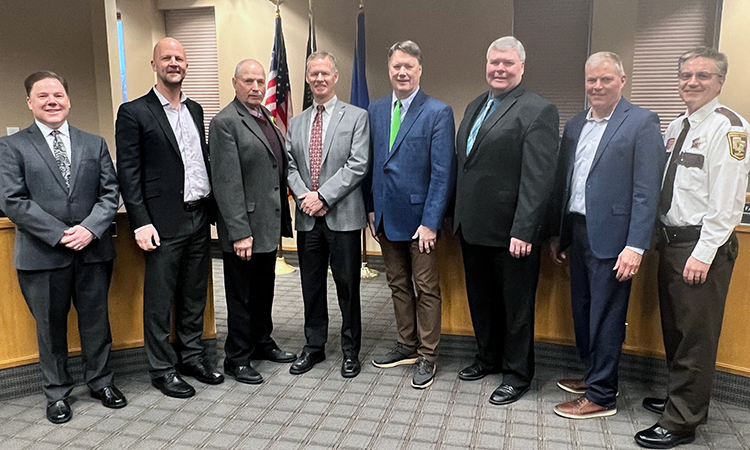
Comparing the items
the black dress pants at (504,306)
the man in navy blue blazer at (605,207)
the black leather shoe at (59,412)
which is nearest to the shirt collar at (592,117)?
the man in navy blue blazer at (605,207)

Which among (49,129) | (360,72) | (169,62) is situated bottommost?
(49,129)

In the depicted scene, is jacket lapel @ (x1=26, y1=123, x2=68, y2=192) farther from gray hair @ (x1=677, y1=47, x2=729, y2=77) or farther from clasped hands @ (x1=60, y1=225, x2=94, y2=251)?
gray hair @ (x1=677, y1=47, x2=729, y2=77)

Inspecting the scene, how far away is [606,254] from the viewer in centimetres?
249

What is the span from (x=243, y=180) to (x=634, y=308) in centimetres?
210

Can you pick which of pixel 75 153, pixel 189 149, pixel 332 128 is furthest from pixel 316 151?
pixel 75 153

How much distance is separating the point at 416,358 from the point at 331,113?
1.44m

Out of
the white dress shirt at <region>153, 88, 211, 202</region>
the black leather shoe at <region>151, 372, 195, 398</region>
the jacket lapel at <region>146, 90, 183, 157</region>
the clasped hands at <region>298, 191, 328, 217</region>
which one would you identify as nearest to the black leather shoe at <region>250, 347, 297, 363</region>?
the black leather shoe at <region>151, 372, 195, 398</region>

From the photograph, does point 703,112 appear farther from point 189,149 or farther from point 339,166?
point 189,149

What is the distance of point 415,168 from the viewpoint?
2.88m

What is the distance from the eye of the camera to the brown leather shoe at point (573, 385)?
9.46 ft

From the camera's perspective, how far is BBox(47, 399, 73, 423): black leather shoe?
2.63 m

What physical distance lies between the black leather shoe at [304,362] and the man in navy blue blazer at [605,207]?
4.35ft

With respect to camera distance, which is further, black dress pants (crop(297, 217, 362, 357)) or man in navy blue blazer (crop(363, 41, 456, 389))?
black dress pants (crop(297, 217, 362, 357))

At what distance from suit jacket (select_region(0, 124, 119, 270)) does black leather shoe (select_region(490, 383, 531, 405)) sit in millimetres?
1976
